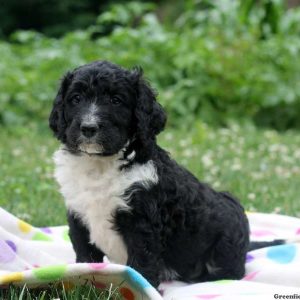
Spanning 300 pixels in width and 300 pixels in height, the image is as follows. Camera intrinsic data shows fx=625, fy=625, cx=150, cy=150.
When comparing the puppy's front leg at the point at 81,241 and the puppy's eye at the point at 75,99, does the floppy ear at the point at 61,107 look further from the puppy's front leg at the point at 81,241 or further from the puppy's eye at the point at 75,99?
the puppy's front leg at the point at 81,241

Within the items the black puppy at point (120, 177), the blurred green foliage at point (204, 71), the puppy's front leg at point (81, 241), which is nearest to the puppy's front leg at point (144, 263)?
the black puppy at point (120, 177)

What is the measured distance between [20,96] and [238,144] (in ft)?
12.8

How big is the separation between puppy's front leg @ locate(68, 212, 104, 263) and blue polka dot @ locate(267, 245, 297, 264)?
141cm

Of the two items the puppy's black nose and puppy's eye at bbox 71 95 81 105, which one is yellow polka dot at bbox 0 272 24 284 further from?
puppy's eye at bbox 71 95 81 105

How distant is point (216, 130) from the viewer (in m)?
10.1

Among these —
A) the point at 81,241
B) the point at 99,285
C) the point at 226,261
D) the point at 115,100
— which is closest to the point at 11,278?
the point at 99,285

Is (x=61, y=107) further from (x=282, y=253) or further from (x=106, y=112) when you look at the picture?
(x=282, y=253)

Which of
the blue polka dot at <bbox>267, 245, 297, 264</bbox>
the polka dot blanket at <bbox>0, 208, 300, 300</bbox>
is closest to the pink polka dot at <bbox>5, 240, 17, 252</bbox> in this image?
the polka dot blanket at <bbox>0, 208, 300, 300</bbox>

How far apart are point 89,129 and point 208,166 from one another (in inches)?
159

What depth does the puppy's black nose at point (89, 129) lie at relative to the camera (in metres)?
3.59

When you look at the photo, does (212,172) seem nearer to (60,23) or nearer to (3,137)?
(3,137)

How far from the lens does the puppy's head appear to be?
3.66 metres

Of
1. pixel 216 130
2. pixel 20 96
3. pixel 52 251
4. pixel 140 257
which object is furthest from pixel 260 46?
pixel 140 257

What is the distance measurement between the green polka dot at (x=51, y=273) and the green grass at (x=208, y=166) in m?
2.36
